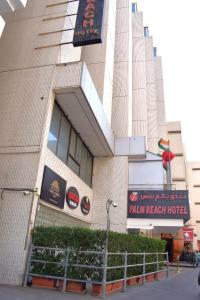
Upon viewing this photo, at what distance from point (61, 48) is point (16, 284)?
1047 centimetres

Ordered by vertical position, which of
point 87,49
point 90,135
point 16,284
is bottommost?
point 16,284

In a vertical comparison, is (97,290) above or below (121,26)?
below

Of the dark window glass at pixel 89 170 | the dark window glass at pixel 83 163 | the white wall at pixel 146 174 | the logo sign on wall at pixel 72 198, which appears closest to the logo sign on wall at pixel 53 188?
the logo sign on wall at pixel 72 198

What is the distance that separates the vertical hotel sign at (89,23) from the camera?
1323 centimetres

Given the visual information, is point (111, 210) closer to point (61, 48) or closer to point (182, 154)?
point (61, 48)

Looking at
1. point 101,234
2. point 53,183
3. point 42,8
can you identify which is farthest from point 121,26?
point 101,234

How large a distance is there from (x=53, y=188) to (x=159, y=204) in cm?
816

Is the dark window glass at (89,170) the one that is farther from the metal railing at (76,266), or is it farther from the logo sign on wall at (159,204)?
the metal railing at (76,266)

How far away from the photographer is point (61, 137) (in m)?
14.4

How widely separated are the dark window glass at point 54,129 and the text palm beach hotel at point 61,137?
0.05 metres

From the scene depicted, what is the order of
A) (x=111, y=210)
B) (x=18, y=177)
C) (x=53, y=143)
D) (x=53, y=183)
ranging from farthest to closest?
(x=111, y=210) < (x=53, y=143) < (x=53, y=183) < (x=18, y=177)

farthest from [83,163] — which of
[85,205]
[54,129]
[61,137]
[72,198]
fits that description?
[54,129]

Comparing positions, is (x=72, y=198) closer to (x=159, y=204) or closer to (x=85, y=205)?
(x=85, y=205)

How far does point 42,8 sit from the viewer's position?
51.8 feet
